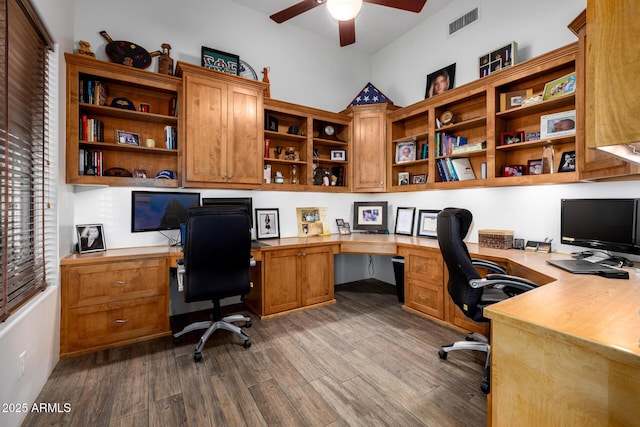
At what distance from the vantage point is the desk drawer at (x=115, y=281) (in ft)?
7.39

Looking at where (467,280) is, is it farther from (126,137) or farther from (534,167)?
(126,137)

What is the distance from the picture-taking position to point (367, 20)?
12.4 feet

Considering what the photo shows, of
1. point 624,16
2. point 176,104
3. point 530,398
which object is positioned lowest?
point 530,398

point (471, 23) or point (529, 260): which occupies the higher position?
point (471, 23)

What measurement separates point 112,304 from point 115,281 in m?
0.19

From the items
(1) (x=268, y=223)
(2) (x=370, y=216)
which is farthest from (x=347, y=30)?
(2) (x=370, y=216)

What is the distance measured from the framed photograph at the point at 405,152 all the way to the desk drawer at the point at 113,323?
3240 mm

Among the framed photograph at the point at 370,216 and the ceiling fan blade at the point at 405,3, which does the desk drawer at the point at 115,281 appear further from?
the ceiling fan blade at the point at 405,3

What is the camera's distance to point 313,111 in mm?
3738

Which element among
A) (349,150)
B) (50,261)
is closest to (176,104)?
(50,261)

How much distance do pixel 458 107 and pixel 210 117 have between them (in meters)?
2.86

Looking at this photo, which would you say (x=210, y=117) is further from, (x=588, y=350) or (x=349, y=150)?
(x=588, y=350)

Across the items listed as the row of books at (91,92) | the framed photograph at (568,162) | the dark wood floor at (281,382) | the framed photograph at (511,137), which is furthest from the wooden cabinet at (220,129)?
the framed photograph at (568,162)

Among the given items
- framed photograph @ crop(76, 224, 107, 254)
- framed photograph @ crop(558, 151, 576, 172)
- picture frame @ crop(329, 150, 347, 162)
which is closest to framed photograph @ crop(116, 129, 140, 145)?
framed photograph @ crop(76, 224, 107, 254)
